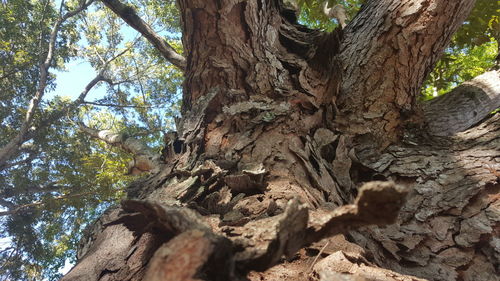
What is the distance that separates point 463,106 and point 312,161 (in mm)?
1626

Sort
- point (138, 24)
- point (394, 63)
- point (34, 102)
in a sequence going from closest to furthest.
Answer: point (394, 63), point (138, 24), point (34, 102)

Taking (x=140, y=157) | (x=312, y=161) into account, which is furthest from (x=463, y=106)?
(x=140, y=157)

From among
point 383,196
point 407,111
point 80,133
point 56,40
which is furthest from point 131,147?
point 56,40

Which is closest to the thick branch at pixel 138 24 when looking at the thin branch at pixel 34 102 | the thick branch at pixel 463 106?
the thick branch at pixel 463 106

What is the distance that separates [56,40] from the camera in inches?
384

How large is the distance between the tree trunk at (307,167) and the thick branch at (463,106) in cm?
19

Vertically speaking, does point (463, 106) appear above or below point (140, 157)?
below

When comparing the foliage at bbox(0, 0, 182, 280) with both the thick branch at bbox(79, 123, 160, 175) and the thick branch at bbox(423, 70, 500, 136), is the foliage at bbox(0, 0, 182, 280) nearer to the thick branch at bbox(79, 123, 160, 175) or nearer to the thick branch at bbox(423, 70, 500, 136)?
the thick branch at bbox(79, 123, 160, 175)

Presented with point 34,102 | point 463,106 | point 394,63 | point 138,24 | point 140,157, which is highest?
point 34,102

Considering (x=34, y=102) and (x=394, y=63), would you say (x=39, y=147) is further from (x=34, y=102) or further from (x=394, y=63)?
(x=394, y=63)

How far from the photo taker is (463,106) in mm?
2459

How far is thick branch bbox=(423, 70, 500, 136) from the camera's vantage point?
7.80 ft

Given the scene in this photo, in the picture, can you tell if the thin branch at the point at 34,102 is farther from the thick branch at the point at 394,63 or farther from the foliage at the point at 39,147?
the thick branch at the point at 394,63

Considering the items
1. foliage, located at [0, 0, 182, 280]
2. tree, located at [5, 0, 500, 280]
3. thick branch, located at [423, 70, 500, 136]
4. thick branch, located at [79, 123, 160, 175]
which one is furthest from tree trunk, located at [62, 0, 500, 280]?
foliage, located at [0, 0, 182, 280]
